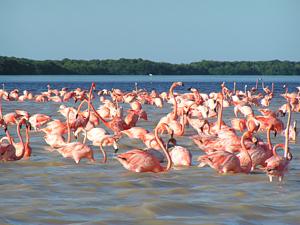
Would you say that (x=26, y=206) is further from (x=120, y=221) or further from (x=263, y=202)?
(x=263, y=202)

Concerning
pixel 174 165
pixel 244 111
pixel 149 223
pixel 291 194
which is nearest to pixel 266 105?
pixel 244 111

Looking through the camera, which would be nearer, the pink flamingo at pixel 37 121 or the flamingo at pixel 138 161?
the flamingo at pixel 138 161

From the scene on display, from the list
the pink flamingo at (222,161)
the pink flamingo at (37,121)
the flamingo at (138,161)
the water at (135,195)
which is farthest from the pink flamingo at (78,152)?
the pink flamingo at (37,121)

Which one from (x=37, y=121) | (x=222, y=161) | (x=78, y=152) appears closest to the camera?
(x=222, y=161)

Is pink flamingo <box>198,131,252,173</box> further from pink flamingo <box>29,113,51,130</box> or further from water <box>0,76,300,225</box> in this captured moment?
pink flamingo <box>29,113,51,130</box>

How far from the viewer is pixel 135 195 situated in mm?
7902

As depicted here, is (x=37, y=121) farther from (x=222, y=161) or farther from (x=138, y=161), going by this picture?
(x=222, y=161)

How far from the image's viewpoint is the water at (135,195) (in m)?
6.82

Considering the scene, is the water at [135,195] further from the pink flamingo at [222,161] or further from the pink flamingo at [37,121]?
the pink flamingo at [37,121]

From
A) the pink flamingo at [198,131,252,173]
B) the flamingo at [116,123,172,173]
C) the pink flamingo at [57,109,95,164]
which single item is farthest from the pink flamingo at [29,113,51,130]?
the pink flamingo at [198,131,252,173]

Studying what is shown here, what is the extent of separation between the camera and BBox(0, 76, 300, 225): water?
682cm

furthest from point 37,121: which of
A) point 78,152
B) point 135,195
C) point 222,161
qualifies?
point 135,195

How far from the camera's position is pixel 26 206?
718cm

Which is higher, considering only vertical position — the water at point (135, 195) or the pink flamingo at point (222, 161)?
the pink flamingo at point (222, 161)
